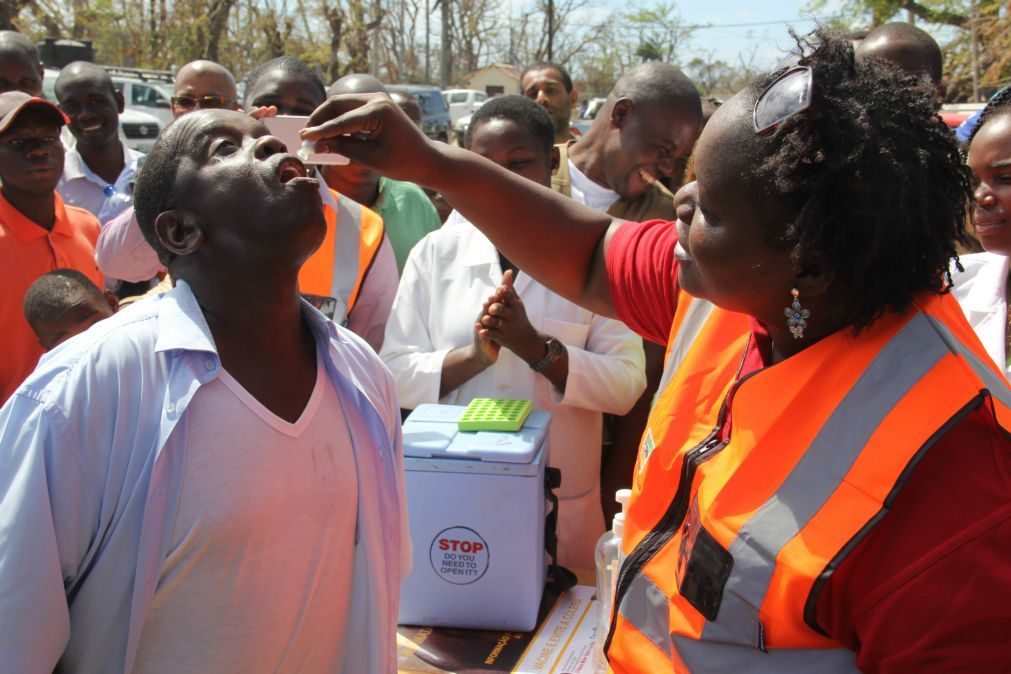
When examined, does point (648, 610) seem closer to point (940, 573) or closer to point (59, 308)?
point (940, 573)

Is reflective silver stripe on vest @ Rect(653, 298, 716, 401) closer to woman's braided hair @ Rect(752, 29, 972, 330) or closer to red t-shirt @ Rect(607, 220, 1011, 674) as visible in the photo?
woman's braided hair @ Rect(752, 29, 972, 330)

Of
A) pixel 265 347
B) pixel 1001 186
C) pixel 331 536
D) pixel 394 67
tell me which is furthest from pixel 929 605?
pixel 394 67

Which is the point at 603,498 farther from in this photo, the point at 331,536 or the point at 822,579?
the point at 822,579

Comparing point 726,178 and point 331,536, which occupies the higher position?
point 726,178

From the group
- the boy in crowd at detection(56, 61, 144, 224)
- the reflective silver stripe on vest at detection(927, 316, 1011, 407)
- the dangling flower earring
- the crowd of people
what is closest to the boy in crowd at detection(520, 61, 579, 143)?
the boy in crowd at detection(56, 61, 144, 224)

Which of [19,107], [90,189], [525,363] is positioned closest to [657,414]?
[525,363]

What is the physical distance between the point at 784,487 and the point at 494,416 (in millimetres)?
1163

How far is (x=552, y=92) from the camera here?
19.1 feet

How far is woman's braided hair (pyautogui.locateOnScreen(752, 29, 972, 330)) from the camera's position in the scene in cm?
122

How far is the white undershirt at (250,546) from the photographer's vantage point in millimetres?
1506

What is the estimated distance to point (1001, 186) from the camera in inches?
86.4

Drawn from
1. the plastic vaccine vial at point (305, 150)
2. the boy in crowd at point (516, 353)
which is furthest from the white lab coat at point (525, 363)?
the plastic vaccine vial at point (305, 150)

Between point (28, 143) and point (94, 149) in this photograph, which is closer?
point (28, 143)

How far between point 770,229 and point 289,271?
0.94 m
